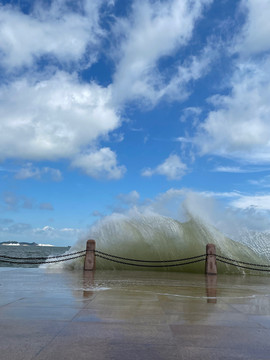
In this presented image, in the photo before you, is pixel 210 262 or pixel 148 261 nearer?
pixel 148 261

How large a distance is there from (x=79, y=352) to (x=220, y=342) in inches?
51.0

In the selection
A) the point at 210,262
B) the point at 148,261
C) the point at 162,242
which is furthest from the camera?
the point at 162,242

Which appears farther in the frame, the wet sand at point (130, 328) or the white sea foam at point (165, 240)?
the white sea foam at point (165, 240)

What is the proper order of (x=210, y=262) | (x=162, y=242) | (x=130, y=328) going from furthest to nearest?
1. (x=162, y=242)
2. (x=210, y=262)
3. (x=130, y=328)

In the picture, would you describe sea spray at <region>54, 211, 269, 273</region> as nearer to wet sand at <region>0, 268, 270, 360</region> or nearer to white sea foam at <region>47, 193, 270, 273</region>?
white sea foam at <region>47, 193, 270, 273</region>

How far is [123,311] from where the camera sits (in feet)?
15.8

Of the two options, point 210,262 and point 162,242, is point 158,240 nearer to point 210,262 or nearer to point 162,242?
point 162,242

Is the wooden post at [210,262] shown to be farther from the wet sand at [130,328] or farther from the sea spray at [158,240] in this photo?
the wet sand at [130,328]

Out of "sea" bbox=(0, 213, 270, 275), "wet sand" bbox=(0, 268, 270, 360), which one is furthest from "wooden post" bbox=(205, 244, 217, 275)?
"wet sand" bbox=(0, 268, 270, 360)

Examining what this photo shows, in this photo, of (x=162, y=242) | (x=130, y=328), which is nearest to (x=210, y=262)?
(x=162, y=242)

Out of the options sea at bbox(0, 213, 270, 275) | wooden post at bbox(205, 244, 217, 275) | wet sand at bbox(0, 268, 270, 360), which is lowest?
wet sand at bbox(0, 268, 270, 360)

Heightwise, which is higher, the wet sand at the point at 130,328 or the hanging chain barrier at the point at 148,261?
Answer: the hanging chain barrier at the point at 148,261

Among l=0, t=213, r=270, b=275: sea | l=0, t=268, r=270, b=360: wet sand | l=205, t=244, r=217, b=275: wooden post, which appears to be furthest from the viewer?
l=0, t=213, r=270, b=275: sea

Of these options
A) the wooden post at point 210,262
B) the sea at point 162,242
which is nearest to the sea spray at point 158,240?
the sea at point 162,242
